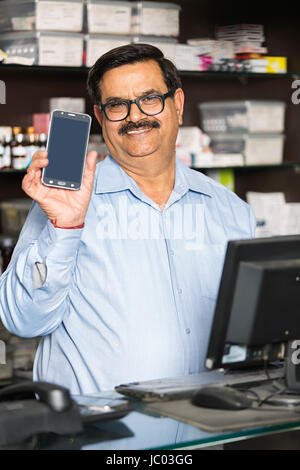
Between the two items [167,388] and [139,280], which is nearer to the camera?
[167,388]

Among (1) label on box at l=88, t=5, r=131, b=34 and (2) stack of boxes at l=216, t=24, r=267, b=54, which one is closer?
(1) label on box at l=88, t=5, r=131, b=34

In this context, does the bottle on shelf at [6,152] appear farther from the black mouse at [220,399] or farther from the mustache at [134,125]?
the black mouse at [220,399]

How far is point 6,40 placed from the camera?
3.02m

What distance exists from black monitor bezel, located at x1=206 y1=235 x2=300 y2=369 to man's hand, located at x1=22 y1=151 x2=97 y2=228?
1.39ft

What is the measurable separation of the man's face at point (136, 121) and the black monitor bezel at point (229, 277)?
2.27ft

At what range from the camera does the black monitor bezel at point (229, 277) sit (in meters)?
1.56

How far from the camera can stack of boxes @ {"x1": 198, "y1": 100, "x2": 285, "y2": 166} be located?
3.54m

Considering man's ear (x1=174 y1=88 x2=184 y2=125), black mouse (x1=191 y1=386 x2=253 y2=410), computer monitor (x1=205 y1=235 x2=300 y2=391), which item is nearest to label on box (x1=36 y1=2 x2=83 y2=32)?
man's ear (x1=174 y1=88 x2=184 y2=125)

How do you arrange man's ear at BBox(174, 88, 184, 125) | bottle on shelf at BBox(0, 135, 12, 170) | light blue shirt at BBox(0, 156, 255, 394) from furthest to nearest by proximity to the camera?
bottle on shelf at BBox(0, 135, 12, 170) → man's ear at BBox(174, 88, 184, 125) → light blue shirt at BBox(0, 156, 255, 394)

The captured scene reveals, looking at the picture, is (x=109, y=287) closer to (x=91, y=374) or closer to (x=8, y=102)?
(x=91, y=374)

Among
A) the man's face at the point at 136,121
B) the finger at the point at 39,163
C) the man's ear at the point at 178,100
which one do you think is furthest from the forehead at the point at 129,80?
the finger at the point at 39,163

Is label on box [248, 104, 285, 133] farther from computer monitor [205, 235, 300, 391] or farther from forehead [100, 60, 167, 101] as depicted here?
computer monitor [205, 235, 300, 391]
